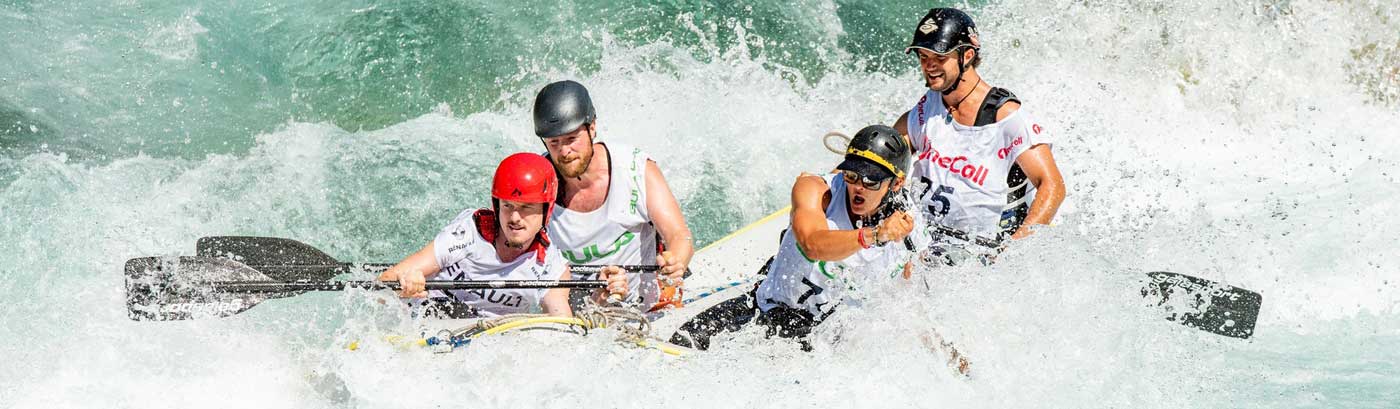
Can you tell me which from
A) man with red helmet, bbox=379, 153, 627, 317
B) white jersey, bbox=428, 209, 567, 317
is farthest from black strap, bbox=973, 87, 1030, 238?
white jersey, bbox=428, 209, 567, 317

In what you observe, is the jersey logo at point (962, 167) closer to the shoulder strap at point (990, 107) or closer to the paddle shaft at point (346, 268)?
the shoulder strap at point (990, 107)

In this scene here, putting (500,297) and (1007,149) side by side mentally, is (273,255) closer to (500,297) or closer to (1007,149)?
(500,297)

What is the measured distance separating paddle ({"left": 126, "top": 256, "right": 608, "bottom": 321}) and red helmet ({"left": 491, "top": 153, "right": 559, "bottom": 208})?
47cm

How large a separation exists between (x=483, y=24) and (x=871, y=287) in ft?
17.5

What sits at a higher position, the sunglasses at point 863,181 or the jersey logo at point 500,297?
the sunglasses at point 863,181

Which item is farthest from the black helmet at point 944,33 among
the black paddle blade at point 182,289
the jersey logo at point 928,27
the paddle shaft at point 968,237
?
the black paddle blade at point 182,289

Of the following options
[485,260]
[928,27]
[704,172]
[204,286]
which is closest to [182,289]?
[204,286]

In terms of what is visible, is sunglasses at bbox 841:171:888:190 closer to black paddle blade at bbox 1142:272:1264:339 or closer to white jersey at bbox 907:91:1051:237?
white jersey at bbox 907:91:1051:237

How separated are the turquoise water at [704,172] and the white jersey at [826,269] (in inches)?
5.1

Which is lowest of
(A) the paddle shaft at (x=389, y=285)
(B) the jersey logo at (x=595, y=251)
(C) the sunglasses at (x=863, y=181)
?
(A) the paddle shaft at (x=389, y=285)

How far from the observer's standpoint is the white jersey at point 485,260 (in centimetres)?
472

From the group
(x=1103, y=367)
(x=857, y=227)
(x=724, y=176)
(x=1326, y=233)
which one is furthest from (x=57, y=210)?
(x=1326, y=233)

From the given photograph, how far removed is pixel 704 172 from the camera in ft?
26.6

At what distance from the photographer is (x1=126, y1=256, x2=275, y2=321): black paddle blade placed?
16.3 feet
